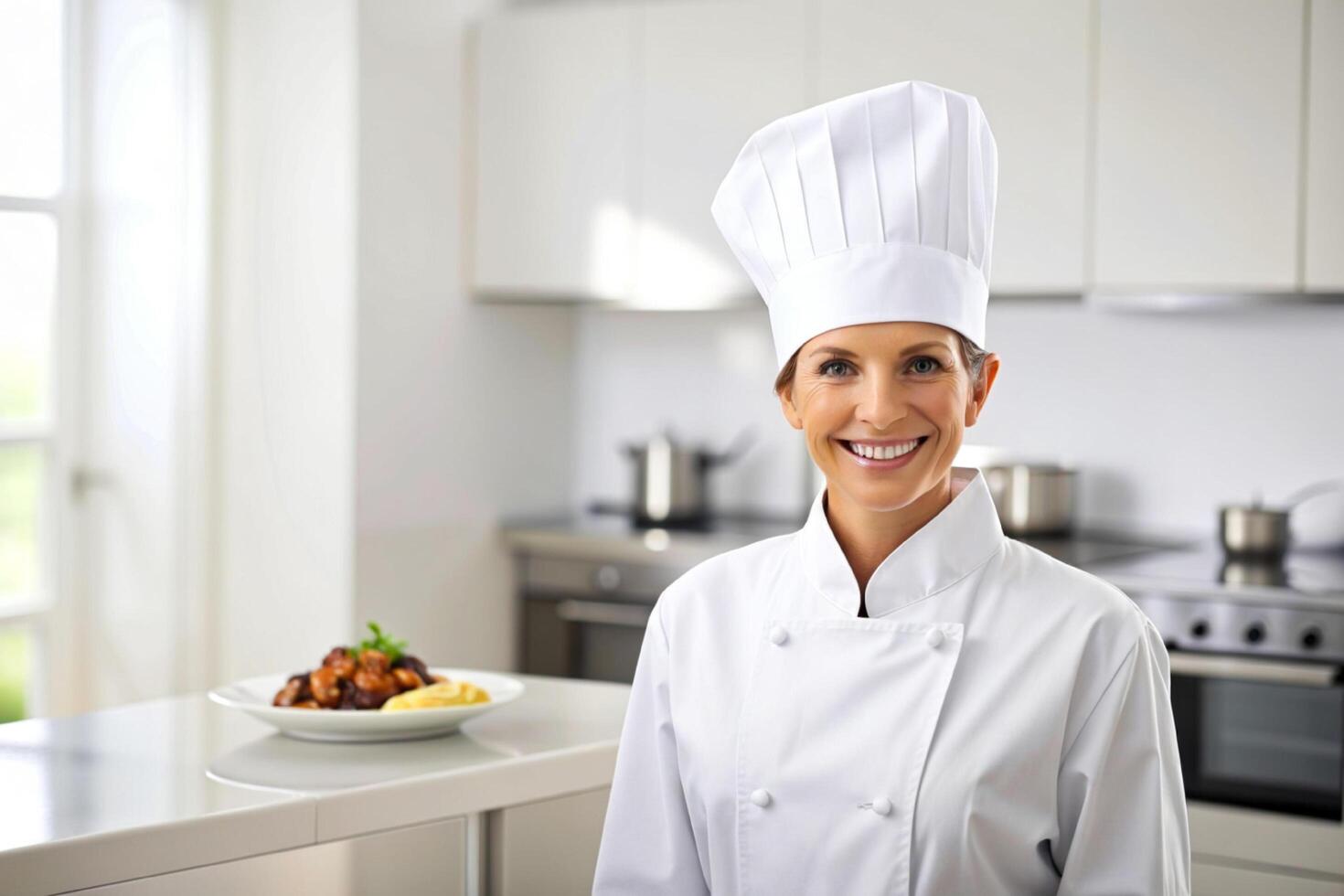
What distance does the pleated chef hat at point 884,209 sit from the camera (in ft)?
3.96

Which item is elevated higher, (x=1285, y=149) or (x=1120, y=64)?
(x=1120, y=64)

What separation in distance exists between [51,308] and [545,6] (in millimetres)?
1499

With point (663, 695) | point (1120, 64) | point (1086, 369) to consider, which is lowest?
point (663, 695)

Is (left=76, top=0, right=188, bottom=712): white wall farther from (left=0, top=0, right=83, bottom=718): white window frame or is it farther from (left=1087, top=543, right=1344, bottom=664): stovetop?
(left=1087, top=543, right=1344, bottom=664): stovetop

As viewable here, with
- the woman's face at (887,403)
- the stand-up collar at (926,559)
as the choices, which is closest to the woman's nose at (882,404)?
the woman's face at (887,403)

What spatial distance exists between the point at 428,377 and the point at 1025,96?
1.55 meters

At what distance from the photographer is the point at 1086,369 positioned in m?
3.48

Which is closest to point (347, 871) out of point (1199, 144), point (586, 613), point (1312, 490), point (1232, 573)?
point (1232, 573)

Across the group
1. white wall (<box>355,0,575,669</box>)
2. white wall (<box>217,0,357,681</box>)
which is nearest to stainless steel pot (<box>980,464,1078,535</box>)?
white wall (<box>355,0,575,669</box>)

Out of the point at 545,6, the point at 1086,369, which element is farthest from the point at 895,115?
the point at 545,6

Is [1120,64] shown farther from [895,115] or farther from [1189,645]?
[895,115]

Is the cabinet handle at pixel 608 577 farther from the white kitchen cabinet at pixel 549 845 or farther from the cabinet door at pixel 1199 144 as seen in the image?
the white kitchen cabinet at pixel 549 845

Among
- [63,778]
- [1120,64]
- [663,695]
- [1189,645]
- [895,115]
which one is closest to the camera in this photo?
[895,115]

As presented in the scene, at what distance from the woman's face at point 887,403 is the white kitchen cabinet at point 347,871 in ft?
2.21
